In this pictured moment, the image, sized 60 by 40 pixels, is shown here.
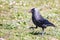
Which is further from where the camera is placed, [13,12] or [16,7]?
[16,7]

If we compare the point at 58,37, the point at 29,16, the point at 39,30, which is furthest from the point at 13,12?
the point at 58,37

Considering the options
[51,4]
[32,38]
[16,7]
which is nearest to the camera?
[32,38]

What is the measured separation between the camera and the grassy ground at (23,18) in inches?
439

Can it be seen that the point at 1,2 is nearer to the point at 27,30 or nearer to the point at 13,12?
the point at 13,12

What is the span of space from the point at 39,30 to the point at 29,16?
2660mm

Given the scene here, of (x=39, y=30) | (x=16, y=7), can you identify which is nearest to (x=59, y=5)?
(x=16, y=7)

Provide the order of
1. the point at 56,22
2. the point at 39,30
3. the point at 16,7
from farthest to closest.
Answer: the point at 16,7, the point at 56,22, the point at 39,30

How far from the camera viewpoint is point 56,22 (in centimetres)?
1391

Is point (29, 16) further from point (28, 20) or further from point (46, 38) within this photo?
point (46, 38)

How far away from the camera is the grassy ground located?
36.6ft

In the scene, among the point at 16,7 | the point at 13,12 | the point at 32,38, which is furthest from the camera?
the point at 16,7

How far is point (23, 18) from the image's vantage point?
1434 centimetres

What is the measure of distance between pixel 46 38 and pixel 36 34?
0.58 m

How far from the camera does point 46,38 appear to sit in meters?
11.0
